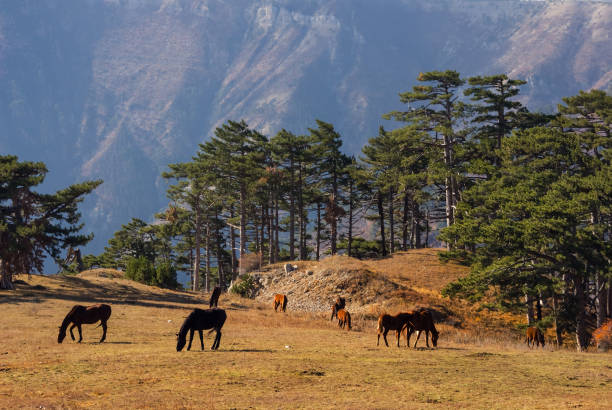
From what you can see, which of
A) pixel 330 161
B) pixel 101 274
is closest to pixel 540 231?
pixel 330 161

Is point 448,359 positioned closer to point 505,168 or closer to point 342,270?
point 505,168

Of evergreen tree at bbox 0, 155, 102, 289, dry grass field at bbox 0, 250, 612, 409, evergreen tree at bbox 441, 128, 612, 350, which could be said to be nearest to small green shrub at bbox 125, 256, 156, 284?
evergreen tree at bbox 0, 155, 102, 289

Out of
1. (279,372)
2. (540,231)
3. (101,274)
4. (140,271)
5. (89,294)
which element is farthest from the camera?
(140,271)

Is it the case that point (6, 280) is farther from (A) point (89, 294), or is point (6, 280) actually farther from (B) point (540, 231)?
(B) point (540, 231)

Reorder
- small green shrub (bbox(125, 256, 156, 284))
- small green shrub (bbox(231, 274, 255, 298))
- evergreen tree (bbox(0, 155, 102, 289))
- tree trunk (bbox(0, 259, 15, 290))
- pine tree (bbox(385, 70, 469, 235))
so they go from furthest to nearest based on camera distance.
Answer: small green shrub (bbox(125, 256, 156, 284)), pine tree (bbox(385, 70, 469, 235)), small green shrub (bbox(231, 274, 255, 298)), tree trunk (bbox(0, 259, 15, 290)), evergreen tree (bbox(0, 155, 102, 289))

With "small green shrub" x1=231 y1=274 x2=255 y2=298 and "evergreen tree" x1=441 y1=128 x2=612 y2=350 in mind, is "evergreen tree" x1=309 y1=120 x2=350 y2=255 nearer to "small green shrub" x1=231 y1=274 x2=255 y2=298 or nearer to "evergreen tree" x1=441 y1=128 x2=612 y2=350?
"small green shrub" x1=231 y1=274 x2=255 y2=298

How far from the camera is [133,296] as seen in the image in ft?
145

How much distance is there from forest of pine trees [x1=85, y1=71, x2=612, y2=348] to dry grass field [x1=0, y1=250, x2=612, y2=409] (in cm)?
862

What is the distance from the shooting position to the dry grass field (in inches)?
502

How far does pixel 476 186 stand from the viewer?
145 ft

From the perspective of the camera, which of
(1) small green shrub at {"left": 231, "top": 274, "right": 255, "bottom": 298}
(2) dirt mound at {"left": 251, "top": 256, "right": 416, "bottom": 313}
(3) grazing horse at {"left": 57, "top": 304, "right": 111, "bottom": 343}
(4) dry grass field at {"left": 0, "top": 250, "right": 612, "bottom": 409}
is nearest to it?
(4) dry grass field at {"left": 0, "top": 250, "right": 612, "bottom": 409}

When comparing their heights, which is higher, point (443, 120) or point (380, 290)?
point (443, 120)

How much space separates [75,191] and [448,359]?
34935 millimetres

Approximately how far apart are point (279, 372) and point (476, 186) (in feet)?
106
